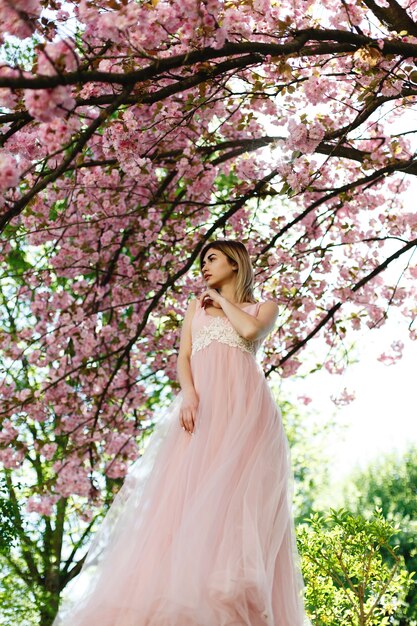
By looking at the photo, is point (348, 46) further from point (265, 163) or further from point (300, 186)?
point (265, 163)

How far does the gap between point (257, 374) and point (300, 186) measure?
106 cm

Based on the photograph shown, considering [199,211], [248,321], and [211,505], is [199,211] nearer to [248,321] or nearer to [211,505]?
[248,321]

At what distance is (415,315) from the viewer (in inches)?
232

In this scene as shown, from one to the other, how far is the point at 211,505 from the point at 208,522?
0.07m

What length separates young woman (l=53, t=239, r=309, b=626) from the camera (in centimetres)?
267

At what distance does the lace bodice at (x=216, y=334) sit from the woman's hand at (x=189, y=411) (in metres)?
0.26

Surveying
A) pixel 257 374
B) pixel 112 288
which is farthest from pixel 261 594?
pixel 112 288

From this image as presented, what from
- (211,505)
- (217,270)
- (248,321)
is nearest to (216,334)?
(248,321)

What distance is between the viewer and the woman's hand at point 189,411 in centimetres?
329

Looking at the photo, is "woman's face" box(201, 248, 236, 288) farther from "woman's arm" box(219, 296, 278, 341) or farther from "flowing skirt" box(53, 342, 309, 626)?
"flowing skirt" box(53, 342, 309, 626)

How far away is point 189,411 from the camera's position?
3.31 metres

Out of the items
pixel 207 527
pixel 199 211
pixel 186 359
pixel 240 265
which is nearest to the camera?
pixel 207 527

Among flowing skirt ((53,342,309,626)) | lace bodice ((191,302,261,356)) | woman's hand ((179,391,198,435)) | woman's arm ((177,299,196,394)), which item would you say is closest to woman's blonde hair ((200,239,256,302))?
lace bodice ((191,302,261,356))

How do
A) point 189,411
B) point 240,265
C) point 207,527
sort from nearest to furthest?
point 207,527, point 189,411, point 240,265
